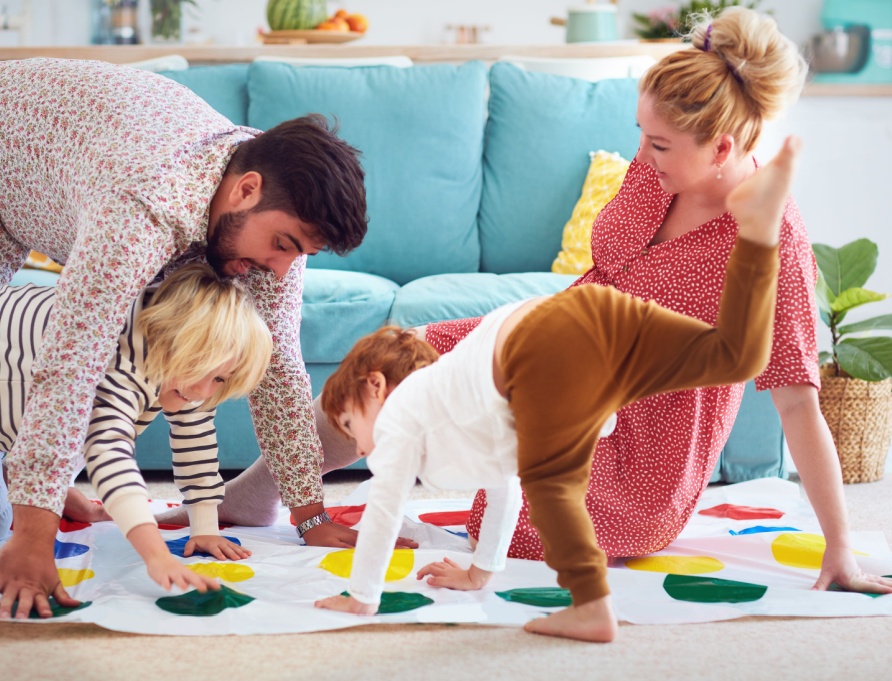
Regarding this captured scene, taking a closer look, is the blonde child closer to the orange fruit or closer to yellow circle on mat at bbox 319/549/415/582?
yellow circle on mat at bbox 319/549/415/582

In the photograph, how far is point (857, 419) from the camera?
2.46 meters

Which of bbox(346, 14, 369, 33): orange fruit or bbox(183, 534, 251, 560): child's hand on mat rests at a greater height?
bbox(346, 14, 369, 33): orange fruit

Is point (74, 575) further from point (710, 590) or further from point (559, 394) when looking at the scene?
point (710, 590)

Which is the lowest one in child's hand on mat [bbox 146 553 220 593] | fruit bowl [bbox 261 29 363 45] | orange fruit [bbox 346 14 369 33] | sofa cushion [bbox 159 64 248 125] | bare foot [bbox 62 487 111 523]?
bare foot [bbox 62 487 111 523]

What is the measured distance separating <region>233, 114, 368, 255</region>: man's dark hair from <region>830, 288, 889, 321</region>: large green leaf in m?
1.48

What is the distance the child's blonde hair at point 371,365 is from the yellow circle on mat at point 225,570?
0.31 meters

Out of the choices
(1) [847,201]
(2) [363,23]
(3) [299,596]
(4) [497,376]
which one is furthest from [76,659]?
(1) [847,201]

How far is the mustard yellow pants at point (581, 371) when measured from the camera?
126 centimetres

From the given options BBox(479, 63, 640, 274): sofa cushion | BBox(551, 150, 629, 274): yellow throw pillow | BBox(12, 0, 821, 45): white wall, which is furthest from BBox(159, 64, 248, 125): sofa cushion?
BBox(12, 0, 821, 45): white wall

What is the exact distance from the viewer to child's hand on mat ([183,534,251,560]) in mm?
1649

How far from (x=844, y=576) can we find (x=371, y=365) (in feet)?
2.70

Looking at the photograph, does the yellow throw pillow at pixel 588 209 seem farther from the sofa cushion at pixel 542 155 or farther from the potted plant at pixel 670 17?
the potted plant at pixel 670 17

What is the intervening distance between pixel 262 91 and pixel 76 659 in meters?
1.98

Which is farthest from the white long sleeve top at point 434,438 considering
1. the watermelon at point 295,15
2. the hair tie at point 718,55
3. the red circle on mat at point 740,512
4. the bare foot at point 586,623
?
the watermelon at point 295,15
